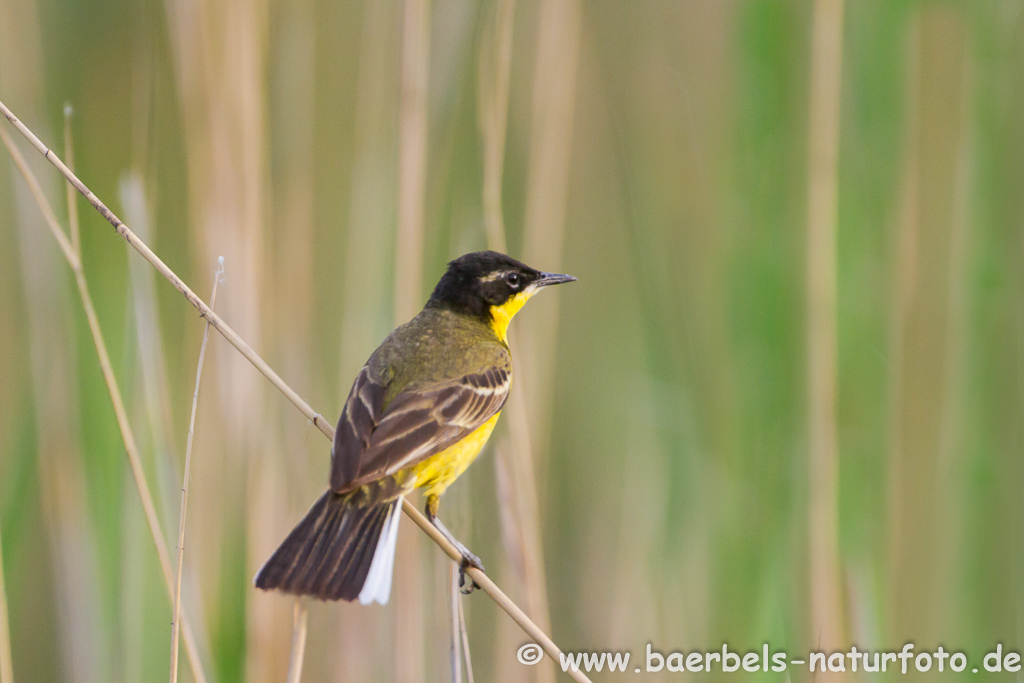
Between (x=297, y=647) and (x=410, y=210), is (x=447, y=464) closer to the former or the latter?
(x=410, y=210)

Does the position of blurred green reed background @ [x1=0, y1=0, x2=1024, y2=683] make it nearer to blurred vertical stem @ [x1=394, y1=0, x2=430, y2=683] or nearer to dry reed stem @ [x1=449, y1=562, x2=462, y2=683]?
blurred vertical stem @ [x1=394, y1=0, x2=430, y2=683]

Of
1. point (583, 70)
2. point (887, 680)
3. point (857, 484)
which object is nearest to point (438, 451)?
point (857, 484)

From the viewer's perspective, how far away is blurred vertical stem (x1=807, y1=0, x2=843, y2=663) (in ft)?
7.97

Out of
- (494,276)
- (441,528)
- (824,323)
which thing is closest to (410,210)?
(494,276)

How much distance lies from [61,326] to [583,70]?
7.03 feet

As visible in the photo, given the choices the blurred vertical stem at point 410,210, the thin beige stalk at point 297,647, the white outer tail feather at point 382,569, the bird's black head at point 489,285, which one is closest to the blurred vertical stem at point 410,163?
the blurred vertical stem at point 410,210

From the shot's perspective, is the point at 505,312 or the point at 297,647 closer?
the point at 297,647

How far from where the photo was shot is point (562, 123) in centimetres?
288

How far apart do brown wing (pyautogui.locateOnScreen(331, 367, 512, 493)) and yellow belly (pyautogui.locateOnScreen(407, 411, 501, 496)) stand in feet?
0.21

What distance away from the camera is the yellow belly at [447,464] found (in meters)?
2.51

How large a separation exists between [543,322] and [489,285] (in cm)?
20

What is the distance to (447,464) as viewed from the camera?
258 centimetres

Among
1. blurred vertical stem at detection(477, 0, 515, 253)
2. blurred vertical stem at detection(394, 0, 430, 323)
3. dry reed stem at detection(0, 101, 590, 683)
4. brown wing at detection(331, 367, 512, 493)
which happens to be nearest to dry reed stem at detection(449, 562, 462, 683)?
dry reed stem at detection(0, 101, 590, 683)

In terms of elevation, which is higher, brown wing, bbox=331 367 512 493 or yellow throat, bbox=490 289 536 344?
yellow throat, bbox=490 289 536 344
